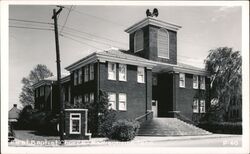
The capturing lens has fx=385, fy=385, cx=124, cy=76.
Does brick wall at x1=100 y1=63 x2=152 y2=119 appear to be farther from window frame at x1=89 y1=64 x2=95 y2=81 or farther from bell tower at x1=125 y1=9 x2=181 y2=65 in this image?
bell tower at x1=125 y1=9 x2=181 y2=65

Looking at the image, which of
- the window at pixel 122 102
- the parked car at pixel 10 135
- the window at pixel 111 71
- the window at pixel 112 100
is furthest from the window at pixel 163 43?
the parked car at pixel 10 135

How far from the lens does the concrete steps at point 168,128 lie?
2186 centimetres

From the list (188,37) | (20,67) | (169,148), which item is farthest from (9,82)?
(188,37)

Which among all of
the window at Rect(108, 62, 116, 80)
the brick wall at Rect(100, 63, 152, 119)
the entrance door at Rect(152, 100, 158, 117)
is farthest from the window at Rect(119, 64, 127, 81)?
the entrance door at Rect(152, 100, 158, 117)

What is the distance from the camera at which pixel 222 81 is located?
24.2 meters

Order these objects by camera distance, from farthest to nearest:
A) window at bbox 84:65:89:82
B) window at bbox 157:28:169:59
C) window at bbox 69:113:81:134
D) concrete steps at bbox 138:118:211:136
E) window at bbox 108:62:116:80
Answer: window at bbox 157:28:169:59 → window at bbox 84:65:89:82 → window at bbox 108:62:116:80 → concrete steps at bbox 138:118:211:136 → window at bbox 69:113:81:134

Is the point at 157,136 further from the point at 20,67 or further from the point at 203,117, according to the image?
the point at 20,67

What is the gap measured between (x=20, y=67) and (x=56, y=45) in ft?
6.37

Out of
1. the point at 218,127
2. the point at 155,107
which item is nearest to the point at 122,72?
the point at 155,107

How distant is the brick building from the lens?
22797mm

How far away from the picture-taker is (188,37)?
1855 centimetres

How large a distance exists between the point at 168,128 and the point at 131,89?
3358mm

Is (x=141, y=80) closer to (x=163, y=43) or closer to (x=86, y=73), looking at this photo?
(x=163, y=43)

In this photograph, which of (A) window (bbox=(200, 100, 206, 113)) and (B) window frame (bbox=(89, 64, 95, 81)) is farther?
(A) window (bbox=(200, 100, 206, 113))
